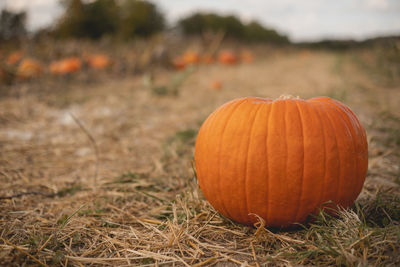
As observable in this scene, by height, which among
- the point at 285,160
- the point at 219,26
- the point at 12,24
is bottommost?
the point at 285,160

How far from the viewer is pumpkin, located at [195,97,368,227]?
1.58 meters

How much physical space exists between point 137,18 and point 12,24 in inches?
329

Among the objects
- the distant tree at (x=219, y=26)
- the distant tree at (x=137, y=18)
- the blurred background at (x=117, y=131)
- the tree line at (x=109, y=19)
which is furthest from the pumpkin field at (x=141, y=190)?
the distant tree at (x=219, y=26)

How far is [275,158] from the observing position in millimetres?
1589

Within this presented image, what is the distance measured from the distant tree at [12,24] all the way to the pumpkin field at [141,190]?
12.9 ft

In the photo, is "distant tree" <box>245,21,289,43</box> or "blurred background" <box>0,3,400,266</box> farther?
"distant tree" <box>245,21,289,43</box>

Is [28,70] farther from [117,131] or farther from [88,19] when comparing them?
[88,19]

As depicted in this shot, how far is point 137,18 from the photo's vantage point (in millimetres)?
16625

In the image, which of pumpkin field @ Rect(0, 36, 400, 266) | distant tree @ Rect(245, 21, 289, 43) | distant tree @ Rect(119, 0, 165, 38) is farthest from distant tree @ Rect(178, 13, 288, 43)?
pumpkin field @ Rect(0, 36, 400, 266)

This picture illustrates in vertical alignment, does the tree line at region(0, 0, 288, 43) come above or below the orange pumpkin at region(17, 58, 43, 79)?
above

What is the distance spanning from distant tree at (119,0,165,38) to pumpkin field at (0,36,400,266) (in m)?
11.1

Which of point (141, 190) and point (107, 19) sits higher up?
point (107, 19)

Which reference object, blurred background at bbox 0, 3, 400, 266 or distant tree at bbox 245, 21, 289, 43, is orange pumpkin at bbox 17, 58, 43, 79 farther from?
distant tree at bbox 245, 21, 289, 43

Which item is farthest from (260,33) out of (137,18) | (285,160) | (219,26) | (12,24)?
(285,160)
